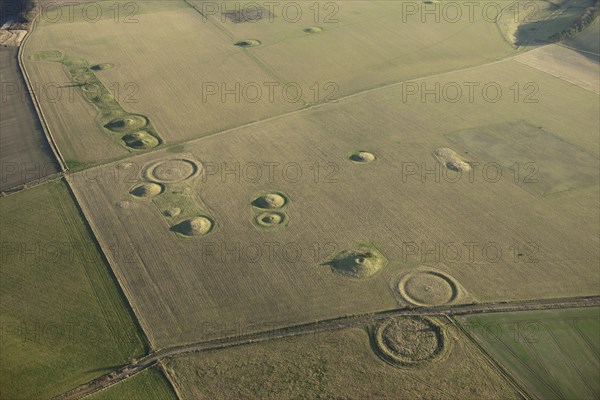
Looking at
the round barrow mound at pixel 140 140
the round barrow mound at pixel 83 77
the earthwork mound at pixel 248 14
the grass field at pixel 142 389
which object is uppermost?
the earthwork mound at pixel 248 14

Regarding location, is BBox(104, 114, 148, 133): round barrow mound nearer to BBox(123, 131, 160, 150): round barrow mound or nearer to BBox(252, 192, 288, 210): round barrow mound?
BBox(123, 131, 160, 150): round barrow mound

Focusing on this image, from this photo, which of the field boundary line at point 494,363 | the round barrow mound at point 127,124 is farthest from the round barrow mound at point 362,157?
the round barrow mound at point 127,124

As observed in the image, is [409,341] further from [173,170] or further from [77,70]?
[77,70]

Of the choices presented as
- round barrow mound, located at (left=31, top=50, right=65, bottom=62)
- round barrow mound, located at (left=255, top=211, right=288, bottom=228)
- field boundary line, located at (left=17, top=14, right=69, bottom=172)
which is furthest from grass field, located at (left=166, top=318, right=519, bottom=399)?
round barrow mound, located at (left=31, top=50, right=65, bottom=62)

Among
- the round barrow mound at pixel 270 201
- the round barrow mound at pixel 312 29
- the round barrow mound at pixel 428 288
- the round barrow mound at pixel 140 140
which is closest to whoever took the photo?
the round barrow mound at pixel 428 288

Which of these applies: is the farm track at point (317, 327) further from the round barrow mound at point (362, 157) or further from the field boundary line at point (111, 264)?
the round barrow mound at point (362, 157)

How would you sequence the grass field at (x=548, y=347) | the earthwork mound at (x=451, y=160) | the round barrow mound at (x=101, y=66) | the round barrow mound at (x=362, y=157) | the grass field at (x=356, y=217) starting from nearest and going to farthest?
1. the grass field at (x=548, y=347)
2. the grass field at (x=356, y=217)
3. the earthwork mound at (x=451, y=160)
4. the round barrow mound at (x=362, y=157)
5. the round barrow mound at (x=101, y=66)

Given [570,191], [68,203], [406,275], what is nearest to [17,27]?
[68,203]

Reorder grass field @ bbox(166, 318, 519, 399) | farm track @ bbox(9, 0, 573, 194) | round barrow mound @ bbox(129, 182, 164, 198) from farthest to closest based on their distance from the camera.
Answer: farm track @ bbox(9, 0, 573, 194) → round barrow mound @ bbox(129, 182, 164, 198) → grass field @ bbox(166, 318, 519, 399)
